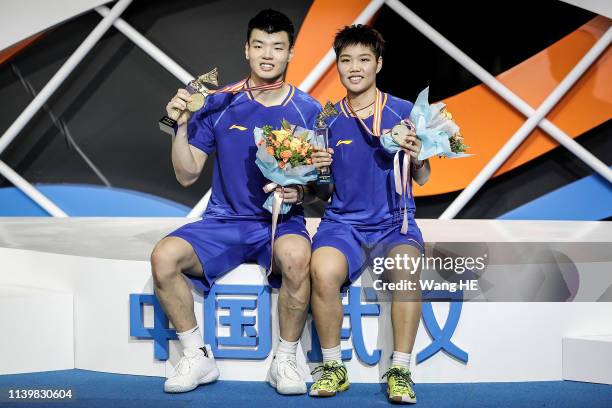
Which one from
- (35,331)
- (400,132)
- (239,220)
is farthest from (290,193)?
(35,331)

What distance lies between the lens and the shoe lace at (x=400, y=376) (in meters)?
3.09

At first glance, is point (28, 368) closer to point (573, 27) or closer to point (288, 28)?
point (288, 28)

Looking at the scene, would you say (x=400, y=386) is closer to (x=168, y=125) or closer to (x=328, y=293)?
(x=328, y=293)

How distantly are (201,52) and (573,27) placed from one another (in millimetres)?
2843

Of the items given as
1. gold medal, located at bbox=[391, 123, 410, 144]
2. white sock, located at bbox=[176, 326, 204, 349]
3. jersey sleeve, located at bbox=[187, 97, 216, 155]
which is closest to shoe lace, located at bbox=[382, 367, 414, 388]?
white sock, located at bbox=[176, 326, 204, 349]

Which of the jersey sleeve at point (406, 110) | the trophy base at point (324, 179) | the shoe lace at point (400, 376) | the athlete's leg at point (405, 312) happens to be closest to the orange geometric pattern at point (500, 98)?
the jersey sleeve at point (406, 110)

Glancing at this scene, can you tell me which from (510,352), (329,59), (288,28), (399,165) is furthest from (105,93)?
(510,352)

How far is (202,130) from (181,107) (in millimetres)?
283

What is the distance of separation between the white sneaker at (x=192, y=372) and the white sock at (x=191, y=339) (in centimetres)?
2

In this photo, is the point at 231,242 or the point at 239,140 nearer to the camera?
the point at 231,242

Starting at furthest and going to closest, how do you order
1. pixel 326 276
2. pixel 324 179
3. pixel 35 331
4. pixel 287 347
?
pixel 35 331 → pixel 324 179 → pixel 287 347 → pixel 326 276

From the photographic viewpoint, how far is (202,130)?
3.66 m

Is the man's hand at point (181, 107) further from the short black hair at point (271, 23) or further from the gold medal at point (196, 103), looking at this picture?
the short black hair at point (271, 23)

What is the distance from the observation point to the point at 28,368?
3629 mm
